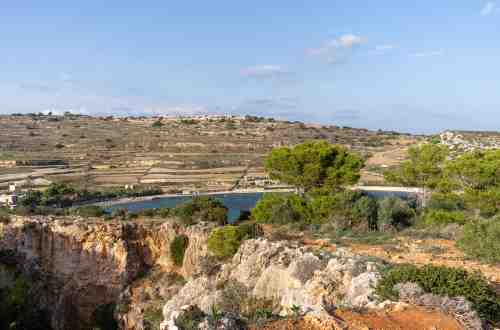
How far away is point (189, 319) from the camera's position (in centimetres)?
677

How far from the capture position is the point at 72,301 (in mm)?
19703

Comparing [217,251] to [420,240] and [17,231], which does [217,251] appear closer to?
[420,240]

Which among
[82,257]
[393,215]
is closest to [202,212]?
[82,257]

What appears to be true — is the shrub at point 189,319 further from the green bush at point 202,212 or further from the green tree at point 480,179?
the green tree at point 480,179

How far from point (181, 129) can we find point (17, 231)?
59888 mm

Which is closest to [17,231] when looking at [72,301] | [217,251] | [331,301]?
[72,301]

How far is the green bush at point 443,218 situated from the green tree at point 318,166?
162 inches

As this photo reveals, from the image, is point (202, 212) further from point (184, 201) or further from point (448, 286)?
point (184, 201)

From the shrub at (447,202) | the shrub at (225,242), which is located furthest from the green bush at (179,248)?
the shrub at (447,202)

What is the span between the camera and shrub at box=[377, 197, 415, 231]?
709 inches

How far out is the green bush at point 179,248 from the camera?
17953 millimetres

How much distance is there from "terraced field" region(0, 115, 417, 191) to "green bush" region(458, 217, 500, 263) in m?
31.8

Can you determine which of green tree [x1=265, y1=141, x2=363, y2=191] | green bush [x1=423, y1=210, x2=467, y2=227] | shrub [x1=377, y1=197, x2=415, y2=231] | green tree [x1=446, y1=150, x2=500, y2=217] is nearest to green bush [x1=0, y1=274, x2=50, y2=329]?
green tree [x1=265, y1=141, x2=363, y2=191]

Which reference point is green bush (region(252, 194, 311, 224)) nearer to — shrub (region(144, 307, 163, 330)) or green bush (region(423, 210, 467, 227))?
green bush (region(423, 210, 467, 227))
